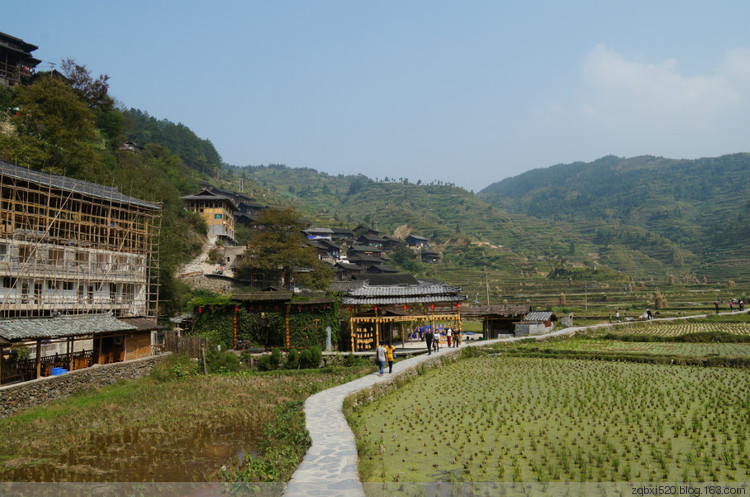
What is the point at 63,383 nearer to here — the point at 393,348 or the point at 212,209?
the point at 393,348

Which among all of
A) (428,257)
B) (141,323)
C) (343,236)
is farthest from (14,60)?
(428,257)

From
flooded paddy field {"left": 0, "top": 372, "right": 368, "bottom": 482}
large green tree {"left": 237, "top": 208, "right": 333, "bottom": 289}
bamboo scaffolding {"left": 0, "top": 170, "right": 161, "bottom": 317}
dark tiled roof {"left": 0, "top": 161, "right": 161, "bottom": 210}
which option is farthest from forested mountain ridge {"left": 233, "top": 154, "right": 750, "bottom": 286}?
Result: flooded paddy field {"left": 0, "top": 372, "right": 368, "bottom": 482}

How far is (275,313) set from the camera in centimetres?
2956

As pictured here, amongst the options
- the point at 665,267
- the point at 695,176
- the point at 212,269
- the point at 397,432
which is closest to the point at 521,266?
the point at 665,267

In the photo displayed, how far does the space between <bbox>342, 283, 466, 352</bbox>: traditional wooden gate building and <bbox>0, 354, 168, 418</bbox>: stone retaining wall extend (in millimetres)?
10682

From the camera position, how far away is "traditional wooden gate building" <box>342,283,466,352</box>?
95.6ft

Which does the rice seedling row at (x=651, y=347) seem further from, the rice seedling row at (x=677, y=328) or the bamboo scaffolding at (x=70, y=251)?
the bamboo scaffolding at (x=70, y=251)

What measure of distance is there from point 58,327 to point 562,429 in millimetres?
17374

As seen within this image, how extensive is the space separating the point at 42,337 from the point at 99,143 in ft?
120

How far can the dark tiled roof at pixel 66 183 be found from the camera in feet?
85.9

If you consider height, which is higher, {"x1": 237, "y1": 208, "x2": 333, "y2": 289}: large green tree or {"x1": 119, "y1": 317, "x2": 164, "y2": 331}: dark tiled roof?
{"x1": 237, "y1": 208, "x2": 333, "y2": 289}: large green tree

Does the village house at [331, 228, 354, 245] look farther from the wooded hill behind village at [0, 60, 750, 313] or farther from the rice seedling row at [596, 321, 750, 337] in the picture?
the rice seedling row at [596, 321, 750, 337]

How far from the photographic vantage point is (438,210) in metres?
145

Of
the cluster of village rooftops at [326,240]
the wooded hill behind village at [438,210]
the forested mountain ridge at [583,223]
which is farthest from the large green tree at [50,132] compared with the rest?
the forested mountain ridge at [583,223]
